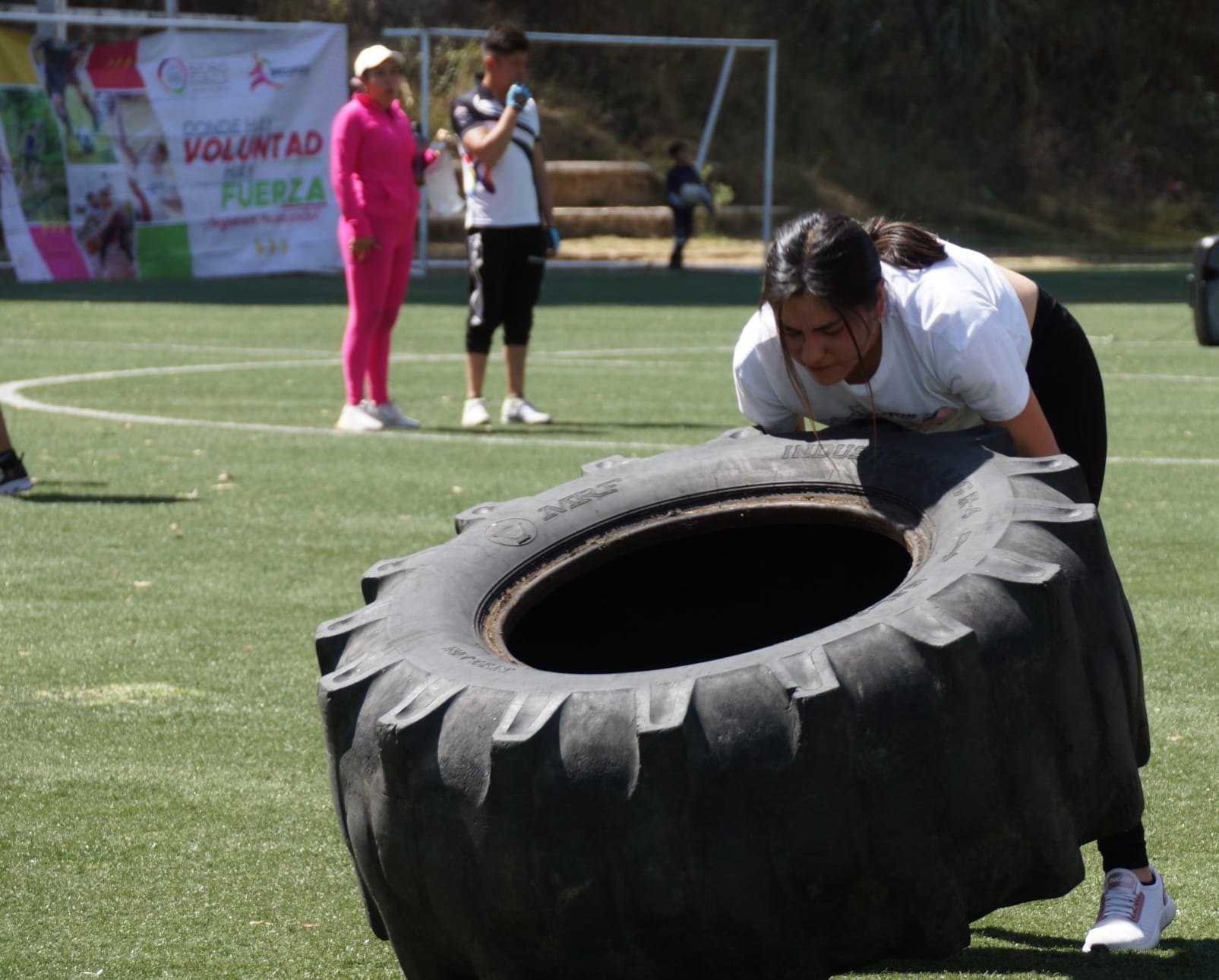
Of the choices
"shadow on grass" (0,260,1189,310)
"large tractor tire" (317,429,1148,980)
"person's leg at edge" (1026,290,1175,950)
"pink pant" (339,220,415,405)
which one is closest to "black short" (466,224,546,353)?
"pink pant" (339,220,415,405)

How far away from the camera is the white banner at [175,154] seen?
2455 centimetres

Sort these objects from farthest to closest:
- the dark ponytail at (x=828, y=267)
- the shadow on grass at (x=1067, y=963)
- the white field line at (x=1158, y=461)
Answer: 1. the white field line at (x=1158, y=461)
2. the dark ponytail at (x=828, y=267)
3. the shadow on grass at (x=1067, y=963)

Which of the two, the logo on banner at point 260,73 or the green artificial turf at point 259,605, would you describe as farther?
the logo on banner at point 260,73

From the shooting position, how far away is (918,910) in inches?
114

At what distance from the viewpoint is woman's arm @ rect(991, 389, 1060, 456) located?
3.68 m

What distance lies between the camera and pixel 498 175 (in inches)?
423

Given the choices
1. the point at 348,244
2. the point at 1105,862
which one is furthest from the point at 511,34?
the point at 1105,862

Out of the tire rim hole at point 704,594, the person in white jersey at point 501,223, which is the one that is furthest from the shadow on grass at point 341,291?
the tire rim hole at point 704,594

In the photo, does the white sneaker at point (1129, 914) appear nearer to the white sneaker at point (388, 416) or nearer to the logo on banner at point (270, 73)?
the white sneaker at point (388, 416)

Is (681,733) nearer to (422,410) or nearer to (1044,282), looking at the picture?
(422,410)

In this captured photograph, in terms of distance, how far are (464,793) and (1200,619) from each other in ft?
12.4

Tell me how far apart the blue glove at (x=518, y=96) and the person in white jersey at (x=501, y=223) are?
0.07 ft

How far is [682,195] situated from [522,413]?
19.2m

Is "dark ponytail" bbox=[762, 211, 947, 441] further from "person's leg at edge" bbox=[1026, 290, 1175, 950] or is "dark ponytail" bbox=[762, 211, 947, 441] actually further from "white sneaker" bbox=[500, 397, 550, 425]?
"white sneaker" bbox=[500, 397, 550, 425]
